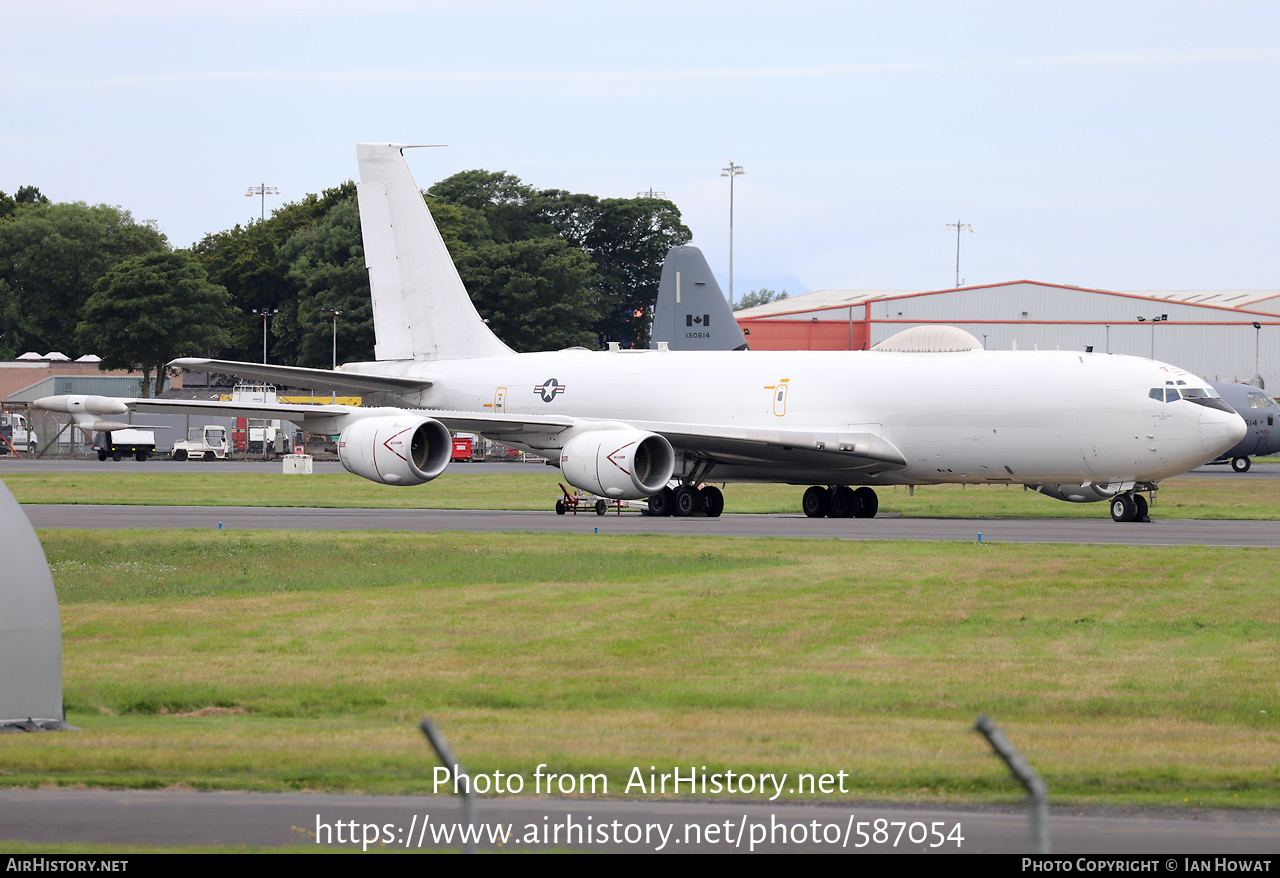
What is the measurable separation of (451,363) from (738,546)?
18.8m

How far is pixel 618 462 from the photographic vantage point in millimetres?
35750

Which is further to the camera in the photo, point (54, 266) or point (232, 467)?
point (54, 266)

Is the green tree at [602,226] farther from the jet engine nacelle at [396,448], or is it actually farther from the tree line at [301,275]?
the jet engine nacelle at [396,448]

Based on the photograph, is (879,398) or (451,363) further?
(451,363)

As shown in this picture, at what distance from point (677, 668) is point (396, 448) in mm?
21293

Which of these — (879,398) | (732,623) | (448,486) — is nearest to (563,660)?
(732,623)

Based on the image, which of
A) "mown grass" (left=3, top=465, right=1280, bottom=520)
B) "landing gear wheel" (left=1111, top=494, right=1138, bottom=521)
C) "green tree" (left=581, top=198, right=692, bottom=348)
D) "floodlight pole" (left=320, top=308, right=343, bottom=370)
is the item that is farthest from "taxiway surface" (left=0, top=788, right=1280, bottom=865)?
"green tree" (left=581, top=198, right=692, bottom=348)

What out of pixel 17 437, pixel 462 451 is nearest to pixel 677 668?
pixel 462 451

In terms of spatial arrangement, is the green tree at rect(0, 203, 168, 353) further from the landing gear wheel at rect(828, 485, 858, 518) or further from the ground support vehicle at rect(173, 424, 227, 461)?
the landing gear wheel at rect(828, 485, 858, 518)

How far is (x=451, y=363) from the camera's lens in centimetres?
4531

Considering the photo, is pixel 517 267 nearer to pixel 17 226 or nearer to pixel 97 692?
pixel 17 226

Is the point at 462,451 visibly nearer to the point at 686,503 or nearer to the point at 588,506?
the point at 588,506

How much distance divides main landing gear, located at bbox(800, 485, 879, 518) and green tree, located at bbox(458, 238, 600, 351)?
248 ft

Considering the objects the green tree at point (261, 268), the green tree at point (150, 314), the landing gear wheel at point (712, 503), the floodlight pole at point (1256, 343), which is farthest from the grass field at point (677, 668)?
the green tree at point (261, 268)
